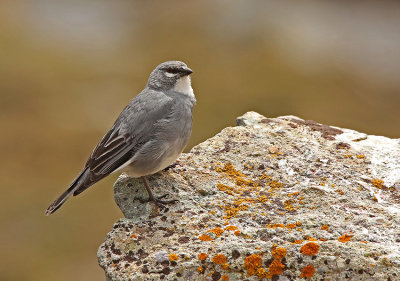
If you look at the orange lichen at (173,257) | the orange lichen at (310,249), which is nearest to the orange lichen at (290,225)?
the orange lichen at (310,249)

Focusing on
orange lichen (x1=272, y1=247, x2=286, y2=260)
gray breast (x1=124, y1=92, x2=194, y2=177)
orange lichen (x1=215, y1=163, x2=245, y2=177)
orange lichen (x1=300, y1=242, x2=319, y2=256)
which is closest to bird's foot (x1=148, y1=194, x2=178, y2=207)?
gray breast (x1=124, y1=92, x2=194, y2=177)

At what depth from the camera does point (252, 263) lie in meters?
6.32

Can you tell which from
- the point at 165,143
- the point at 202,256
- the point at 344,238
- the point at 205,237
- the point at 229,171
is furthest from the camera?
the point at 229,171

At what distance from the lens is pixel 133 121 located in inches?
326

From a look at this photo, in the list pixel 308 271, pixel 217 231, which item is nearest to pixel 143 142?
pixel 217 231

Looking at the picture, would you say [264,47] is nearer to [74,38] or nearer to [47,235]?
[74,38]

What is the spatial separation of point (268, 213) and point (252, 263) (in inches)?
38.9

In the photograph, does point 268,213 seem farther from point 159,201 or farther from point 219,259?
point 159,201

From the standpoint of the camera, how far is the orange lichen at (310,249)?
20.6 ft

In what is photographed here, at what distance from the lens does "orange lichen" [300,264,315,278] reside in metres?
6.19

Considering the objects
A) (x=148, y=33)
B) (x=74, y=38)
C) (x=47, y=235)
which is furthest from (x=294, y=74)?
(x=47, y=235)

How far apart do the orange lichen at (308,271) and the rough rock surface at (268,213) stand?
0.01 m

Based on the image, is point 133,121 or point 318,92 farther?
point 318,92

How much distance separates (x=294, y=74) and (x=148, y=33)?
27.8 ft
